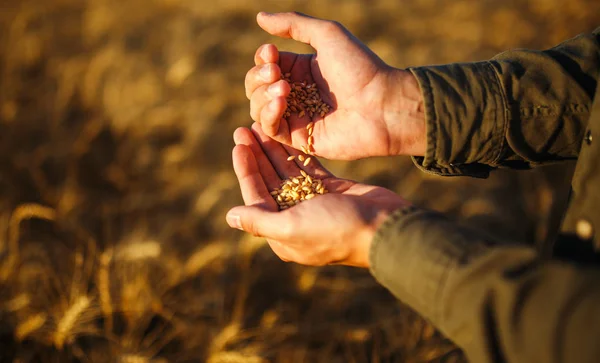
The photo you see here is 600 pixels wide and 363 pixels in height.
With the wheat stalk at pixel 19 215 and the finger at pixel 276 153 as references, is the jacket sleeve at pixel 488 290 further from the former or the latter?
the wheat stalk at pixel 19 215

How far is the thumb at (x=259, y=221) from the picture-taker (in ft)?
5.57

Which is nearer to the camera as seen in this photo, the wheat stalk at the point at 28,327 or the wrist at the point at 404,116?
the wrist at the point at 404,116

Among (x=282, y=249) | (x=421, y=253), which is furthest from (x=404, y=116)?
(x=421, y=253)

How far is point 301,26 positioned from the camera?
7.34 feet

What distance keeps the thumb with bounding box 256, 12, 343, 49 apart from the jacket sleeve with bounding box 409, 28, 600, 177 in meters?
0.57

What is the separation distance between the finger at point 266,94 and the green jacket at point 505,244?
590 mm

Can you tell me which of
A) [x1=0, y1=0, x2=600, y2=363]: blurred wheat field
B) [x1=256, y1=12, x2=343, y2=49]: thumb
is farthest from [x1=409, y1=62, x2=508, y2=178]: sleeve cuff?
[x1=0, y1=0, x2=600, y2=363]: blurred wheat field

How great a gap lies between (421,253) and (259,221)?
2.31 ft

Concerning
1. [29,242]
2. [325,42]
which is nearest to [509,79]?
[325,42]

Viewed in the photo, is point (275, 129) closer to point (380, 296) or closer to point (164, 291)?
point (164, 291)

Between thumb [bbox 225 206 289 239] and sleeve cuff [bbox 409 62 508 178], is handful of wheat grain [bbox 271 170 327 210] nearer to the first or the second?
thumb [bbox 225 206 289 239]

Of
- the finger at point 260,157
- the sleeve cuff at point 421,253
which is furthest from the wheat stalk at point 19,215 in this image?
the sleeve cuff at point 421,253

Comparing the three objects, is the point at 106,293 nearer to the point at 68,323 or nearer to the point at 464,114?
the point at 68,323

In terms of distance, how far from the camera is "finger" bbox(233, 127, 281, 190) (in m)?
2.28
